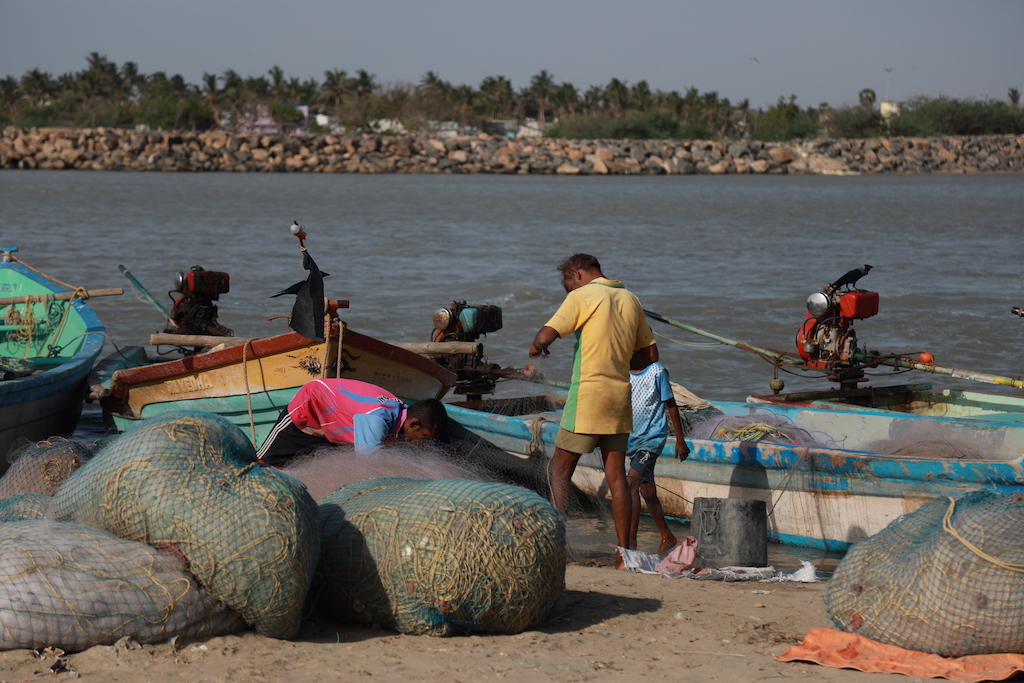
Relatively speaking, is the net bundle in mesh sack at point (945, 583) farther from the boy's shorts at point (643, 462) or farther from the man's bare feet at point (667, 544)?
the man's bare feet at point (667, 544)

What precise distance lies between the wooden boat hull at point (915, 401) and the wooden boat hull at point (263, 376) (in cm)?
287

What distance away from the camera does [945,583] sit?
13.7 ft

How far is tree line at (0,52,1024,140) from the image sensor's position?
3575 inches

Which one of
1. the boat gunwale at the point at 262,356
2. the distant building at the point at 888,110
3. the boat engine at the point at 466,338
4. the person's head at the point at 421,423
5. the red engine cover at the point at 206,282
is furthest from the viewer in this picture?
the distant building at the point at 888,110

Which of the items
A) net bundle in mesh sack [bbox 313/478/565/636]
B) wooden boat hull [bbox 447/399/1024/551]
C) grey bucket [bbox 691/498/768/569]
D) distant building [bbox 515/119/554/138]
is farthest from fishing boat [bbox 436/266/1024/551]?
distant building [bbox 515/119/554/138]

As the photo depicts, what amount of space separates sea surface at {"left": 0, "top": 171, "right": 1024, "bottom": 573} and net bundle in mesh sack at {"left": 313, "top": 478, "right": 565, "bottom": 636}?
295cm

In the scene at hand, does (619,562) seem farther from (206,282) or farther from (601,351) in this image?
(206,282)

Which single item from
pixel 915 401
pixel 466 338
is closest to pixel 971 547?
pixel 915 401

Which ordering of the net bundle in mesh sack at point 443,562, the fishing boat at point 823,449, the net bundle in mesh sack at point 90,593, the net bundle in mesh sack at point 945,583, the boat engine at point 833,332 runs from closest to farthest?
the net bundle in mesh sack at point 90,593 < the net bundle in mesh sack at point 945,583 < the net bundle in mesh sack at point 443,562 < the fishing boat at point 823,449 < the boat engine at point 833,332

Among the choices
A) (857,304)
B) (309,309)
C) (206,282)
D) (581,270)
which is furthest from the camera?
(206,282)

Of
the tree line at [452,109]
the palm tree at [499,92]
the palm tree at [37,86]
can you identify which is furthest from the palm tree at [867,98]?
the palm tree at [37,86]

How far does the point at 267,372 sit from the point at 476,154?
69.7 meters

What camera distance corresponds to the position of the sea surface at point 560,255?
55.0 ft

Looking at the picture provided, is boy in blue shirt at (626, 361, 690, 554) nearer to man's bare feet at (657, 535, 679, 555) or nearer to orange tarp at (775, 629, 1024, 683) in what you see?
man's bare feet at (657, 535, 679, 555)
